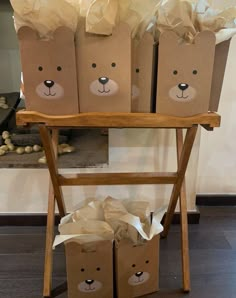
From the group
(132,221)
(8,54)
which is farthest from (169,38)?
(8,54)

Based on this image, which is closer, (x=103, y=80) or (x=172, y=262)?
(x=103, y=80)

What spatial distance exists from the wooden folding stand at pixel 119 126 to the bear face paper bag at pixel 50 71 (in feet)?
0.11

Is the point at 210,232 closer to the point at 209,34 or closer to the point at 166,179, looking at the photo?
the point at 166,179

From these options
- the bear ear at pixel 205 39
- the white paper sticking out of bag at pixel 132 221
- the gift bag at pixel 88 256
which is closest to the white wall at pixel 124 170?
the white paper sticking out of bag at pixel 132 221

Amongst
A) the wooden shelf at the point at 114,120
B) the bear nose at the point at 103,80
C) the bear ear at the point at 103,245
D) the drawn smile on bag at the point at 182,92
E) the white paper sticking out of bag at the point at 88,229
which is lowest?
the bear ear at the point at 103,245

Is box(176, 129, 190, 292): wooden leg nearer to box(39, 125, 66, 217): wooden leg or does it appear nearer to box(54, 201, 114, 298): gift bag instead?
box(54, 201, 114, 298): gift bag

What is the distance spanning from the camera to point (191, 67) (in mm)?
781

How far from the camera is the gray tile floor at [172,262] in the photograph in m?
1.07

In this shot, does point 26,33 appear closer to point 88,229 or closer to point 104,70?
point 104,70

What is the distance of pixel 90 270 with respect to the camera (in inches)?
37.8

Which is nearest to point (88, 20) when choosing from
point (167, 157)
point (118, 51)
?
point (118, 51)

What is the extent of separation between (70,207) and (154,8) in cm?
98

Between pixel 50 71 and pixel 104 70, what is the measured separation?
14cm

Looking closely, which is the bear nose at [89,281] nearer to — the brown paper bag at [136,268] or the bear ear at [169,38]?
the brown paper bag at [136,268]
